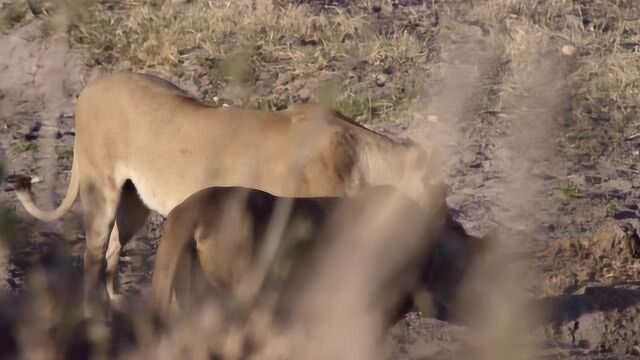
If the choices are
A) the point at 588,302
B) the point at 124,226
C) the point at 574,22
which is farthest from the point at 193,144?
the point at 574,22

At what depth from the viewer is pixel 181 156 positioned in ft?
19.8

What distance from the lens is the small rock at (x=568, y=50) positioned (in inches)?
370

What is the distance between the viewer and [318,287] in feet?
13.4

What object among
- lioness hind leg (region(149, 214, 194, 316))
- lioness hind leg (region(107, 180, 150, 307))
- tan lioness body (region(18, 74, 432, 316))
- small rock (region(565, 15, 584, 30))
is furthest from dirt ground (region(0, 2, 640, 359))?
lioness hind leg (region(149, 214, 194, 316))

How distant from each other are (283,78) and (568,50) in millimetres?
2172

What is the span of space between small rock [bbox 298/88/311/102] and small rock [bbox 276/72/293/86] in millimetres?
170

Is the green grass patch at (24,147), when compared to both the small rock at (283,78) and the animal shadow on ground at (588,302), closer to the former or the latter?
the small rock at (283,78)

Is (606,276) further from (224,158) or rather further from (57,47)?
(57,47)

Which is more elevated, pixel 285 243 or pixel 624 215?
pixel 285 243

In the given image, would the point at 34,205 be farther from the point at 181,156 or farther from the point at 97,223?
the point at 181,156

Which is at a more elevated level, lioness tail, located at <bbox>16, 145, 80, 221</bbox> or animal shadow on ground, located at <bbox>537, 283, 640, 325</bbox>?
lioness tail, located at <bbox>16, 145, 80, 221</bbox>

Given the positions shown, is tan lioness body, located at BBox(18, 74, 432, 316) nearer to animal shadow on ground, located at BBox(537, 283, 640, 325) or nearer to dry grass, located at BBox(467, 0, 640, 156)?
animal shadow on ground, located at BBox(537, 283, 640, 325)

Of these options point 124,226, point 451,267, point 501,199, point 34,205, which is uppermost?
point 451,267

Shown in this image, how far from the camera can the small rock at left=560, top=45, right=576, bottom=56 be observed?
9.41 m
